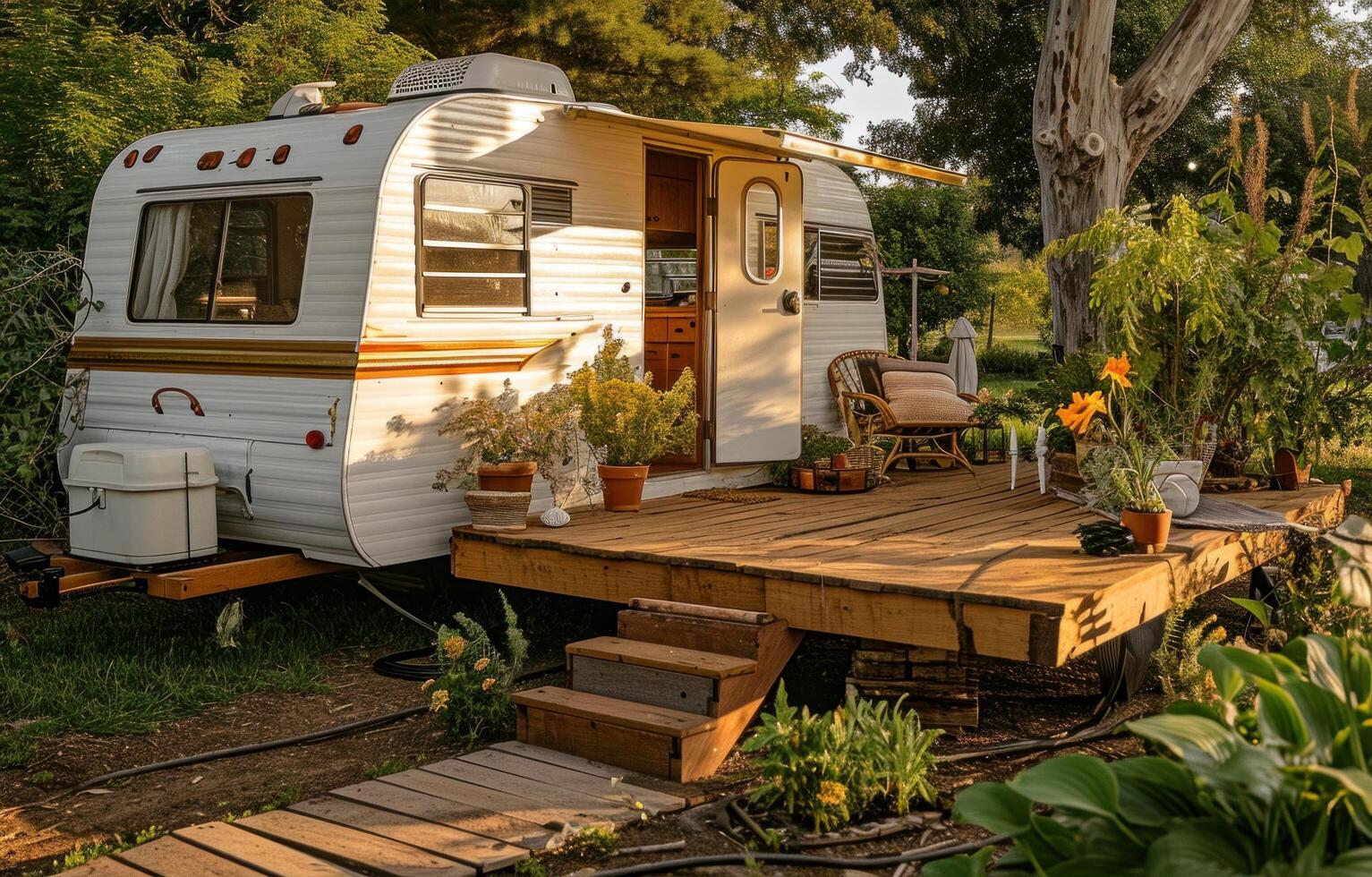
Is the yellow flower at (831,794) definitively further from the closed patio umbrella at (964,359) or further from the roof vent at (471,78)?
the closed patio umbrella at (964,359)

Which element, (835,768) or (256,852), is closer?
(256,852)

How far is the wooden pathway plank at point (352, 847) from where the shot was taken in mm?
3785

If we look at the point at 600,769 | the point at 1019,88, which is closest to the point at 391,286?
the point at 600,769

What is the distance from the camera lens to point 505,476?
21.1ft

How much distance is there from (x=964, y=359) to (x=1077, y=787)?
8.77 meters

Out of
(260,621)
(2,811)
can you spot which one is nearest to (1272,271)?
(260,621)

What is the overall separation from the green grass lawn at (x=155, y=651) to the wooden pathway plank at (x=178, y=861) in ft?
4.48

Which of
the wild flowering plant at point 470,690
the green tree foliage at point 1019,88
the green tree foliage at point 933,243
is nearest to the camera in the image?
the wild flowering plant at point 470,690

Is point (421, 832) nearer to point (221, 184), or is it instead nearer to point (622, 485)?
point (622, 485)

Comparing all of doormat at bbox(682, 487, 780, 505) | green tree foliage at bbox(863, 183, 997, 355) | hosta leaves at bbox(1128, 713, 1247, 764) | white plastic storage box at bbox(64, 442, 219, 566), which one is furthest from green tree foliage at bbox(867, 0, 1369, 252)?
hosta leaves at bbox(1128, 713, 1247, 764)

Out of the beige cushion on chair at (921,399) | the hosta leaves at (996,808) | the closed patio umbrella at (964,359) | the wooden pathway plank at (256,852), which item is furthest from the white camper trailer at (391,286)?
the hosta leaves at (996,808)

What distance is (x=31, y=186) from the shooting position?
28.8 ft

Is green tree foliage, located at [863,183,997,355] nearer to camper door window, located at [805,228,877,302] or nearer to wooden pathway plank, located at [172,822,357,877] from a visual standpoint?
camper door window, located at [805,228,877,302]

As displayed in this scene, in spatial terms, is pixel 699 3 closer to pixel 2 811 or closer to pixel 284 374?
pixel 284 374
